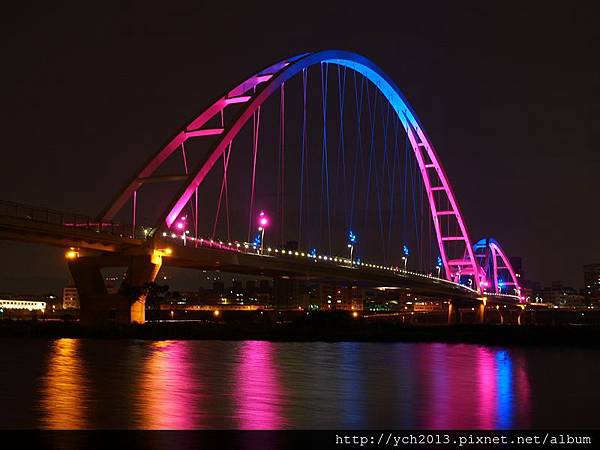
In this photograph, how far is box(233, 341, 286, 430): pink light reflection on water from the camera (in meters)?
15.1

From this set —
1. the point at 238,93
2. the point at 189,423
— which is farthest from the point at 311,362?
the point at 238,93

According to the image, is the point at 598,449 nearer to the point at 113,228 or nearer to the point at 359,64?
the point at 113,228

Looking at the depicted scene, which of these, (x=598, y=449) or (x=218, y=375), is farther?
(x=218, y=375)

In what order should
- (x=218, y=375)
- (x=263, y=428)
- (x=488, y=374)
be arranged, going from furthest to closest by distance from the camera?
(x=488, y=374) < (x=218, y=375) < (x=263, y=428)

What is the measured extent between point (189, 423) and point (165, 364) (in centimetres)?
1515

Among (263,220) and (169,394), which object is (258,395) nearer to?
(169,394)

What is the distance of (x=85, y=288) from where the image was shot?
5216cm

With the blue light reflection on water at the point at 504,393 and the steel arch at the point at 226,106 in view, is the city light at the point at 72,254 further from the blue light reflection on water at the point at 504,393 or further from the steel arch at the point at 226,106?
the blue light reflection on water at the point at 504,393

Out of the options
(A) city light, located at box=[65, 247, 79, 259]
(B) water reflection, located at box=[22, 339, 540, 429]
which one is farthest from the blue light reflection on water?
(A) city light, located at box=[65, 247, 79, 259]

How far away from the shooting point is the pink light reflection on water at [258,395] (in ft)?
49.5

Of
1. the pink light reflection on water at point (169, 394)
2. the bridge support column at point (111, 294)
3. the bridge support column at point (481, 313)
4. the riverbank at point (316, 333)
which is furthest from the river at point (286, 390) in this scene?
the bridge support column at point (481, 313)

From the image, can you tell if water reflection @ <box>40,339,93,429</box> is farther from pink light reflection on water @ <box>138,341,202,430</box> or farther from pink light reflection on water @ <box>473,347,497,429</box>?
pink light reflection on water @ <box>473,347,497,429</box>

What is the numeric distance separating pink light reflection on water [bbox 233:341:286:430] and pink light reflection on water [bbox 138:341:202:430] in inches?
40.4

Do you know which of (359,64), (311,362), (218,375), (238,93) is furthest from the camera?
(359,64)
